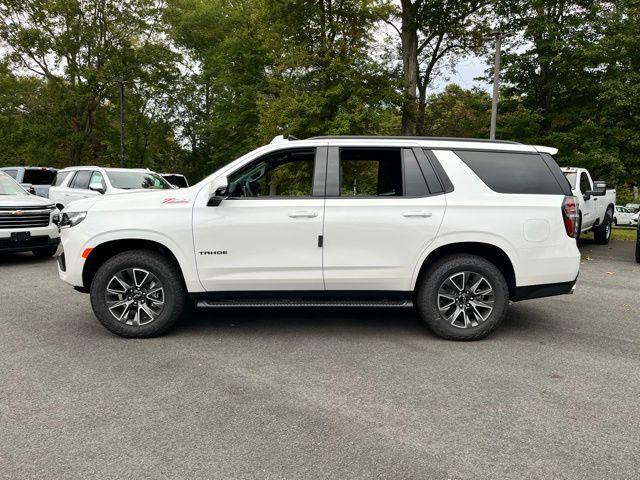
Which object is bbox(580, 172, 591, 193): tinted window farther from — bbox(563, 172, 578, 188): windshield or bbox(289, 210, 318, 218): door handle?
bbox(289, 210, 318, 218): door handle

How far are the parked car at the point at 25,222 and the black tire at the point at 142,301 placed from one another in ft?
17.4

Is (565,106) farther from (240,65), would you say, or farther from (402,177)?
(240,65)

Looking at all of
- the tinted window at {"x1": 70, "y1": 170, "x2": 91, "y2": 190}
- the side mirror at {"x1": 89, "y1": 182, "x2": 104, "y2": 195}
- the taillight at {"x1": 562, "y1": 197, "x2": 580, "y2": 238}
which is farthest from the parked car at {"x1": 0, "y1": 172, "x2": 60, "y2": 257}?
the taillight at {"x1": 562, "y1": 197, "x2": 580, "y2": 238}

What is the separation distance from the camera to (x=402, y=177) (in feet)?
16.0

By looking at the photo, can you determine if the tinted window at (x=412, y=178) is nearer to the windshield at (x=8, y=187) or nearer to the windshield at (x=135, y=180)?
the windshield at (x=135, y=180)

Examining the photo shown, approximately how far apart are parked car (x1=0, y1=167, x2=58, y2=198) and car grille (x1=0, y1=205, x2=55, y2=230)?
6.42m

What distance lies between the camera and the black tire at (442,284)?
15.4 feet

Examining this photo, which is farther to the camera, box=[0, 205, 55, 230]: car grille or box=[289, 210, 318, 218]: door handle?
box=[0, 205, 55, 230]: car grille

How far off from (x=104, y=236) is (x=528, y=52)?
19.1 m

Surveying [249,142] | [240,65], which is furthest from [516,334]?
[240,65]

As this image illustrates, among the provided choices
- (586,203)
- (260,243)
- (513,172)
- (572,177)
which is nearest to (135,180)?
(260,243)

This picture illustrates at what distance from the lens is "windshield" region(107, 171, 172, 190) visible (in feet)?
38.7

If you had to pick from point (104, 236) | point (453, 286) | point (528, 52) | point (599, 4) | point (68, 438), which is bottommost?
point (68, 438)

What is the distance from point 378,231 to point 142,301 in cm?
241
